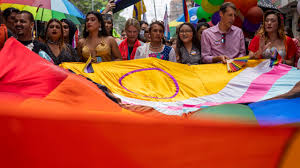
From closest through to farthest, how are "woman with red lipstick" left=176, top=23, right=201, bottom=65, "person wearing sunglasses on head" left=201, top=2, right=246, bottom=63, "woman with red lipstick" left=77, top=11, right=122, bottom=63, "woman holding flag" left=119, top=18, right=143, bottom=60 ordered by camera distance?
"woman with red lipstick" left=77, top=11, right=122, bottom=63
"person wearing sunglasses on head" left=201, top=2, right=246, bottom=63
"woman with red lipstick" left=176, top=23, right=201, bottom=65
"woman holding flag" left=119, top=18, right=143, bottom=60

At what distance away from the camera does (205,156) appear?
1.47 meters

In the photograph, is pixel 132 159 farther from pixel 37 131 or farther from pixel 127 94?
pixel 127 94

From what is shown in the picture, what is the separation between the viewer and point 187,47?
4.86 meters

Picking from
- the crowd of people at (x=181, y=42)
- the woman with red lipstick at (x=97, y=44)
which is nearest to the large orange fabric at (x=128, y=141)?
the crowd of people at (x=181, y=42)

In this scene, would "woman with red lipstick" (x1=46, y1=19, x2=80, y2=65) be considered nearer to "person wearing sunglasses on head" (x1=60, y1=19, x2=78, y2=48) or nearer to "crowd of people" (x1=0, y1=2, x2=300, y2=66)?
"crowd of people" (x1=0, y1=2, x2=300, y2=66)

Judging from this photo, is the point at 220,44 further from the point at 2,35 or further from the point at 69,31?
the point at 2,35

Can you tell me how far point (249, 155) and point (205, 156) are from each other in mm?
203

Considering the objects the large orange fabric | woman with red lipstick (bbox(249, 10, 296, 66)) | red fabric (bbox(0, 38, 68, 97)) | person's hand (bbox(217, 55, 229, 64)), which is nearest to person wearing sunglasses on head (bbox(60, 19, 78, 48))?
person's hand (bbox(217, 55, 229, 64))

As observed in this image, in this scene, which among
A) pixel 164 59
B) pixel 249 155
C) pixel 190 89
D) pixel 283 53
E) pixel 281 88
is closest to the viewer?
pixel 249 155

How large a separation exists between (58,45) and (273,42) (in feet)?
9.82

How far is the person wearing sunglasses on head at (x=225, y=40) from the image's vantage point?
4535 millimetres

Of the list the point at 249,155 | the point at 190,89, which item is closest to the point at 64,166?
the point at 249,155

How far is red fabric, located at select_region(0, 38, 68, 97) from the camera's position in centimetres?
219

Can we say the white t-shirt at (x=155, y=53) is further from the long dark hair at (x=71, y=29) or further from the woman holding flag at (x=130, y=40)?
the long dark hair at (x=71, y=29)
